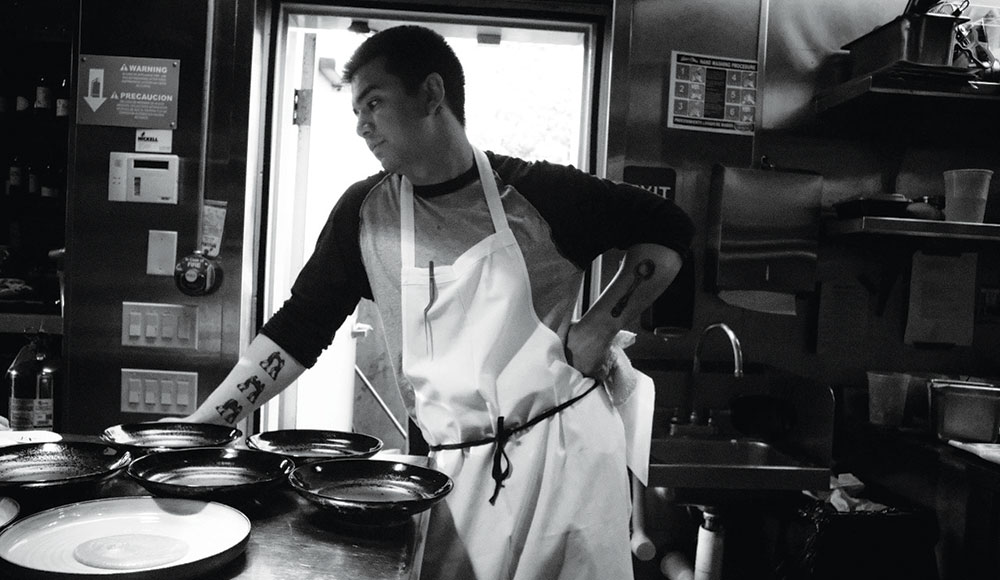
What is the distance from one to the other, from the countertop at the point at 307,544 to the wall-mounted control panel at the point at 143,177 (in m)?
Answer: 1.68

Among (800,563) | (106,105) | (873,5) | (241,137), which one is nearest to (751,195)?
(873,5)

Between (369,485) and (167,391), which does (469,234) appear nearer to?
(369,485)

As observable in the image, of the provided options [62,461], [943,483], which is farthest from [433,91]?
[943,483]

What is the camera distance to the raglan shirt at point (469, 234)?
1.79 m

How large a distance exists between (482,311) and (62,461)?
34.6 inches

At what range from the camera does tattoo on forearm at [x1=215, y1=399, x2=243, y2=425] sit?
1634 millimetres

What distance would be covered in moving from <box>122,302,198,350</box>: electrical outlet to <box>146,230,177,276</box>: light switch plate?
14 centimetres

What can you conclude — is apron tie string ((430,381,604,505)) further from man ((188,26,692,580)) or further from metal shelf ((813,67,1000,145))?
metal shelf ((813,67,1000,145))

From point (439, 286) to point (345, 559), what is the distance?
83cm

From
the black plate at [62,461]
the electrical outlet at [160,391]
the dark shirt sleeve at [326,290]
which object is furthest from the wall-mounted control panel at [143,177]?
the black plate at [62,461]

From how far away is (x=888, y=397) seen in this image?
2.68 metres

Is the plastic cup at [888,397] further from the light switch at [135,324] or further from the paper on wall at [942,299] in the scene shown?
the light switch at [135,324]

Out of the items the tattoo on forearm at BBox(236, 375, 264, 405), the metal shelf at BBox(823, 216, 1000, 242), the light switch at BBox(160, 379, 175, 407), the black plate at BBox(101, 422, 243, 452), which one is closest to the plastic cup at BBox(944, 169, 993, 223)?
the metal shelf at BBox(823, 216, 1000, 242)

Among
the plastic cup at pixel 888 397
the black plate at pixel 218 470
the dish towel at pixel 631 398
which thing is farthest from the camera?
the plastic cup at pixel 888 397
